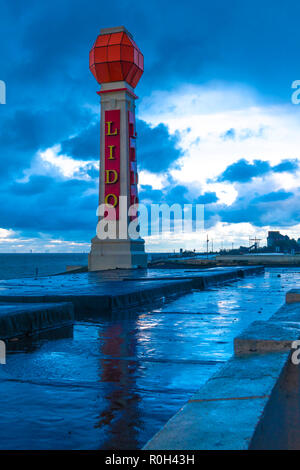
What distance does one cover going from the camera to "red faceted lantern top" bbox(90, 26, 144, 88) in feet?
120

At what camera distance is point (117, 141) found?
38.0 metres

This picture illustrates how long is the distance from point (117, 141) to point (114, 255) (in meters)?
9.06

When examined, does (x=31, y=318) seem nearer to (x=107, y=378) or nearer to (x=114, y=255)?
(x=107, y=378)

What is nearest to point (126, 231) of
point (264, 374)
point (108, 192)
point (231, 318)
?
point (108, 192)

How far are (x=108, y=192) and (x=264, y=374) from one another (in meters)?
34.4

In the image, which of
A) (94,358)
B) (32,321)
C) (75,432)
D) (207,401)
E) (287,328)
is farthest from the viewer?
(32,321)

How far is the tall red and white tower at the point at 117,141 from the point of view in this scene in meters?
36.7

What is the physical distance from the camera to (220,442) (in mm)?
2771

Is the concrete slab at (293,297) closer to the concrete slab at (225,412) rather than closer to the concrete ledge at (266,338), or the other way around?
the concrete ledge at (266,338)

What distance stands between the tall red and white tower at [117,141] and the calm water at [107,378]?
88.9 feet

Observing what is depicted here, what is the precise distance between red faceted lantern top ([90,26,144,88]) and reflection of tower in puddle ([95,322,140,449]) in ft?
106

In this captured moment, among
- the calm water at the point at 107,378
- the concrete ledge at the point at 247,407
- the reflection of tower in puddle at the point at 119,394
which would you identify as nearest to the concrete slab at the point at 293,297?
the calm water at the point at 107,378
